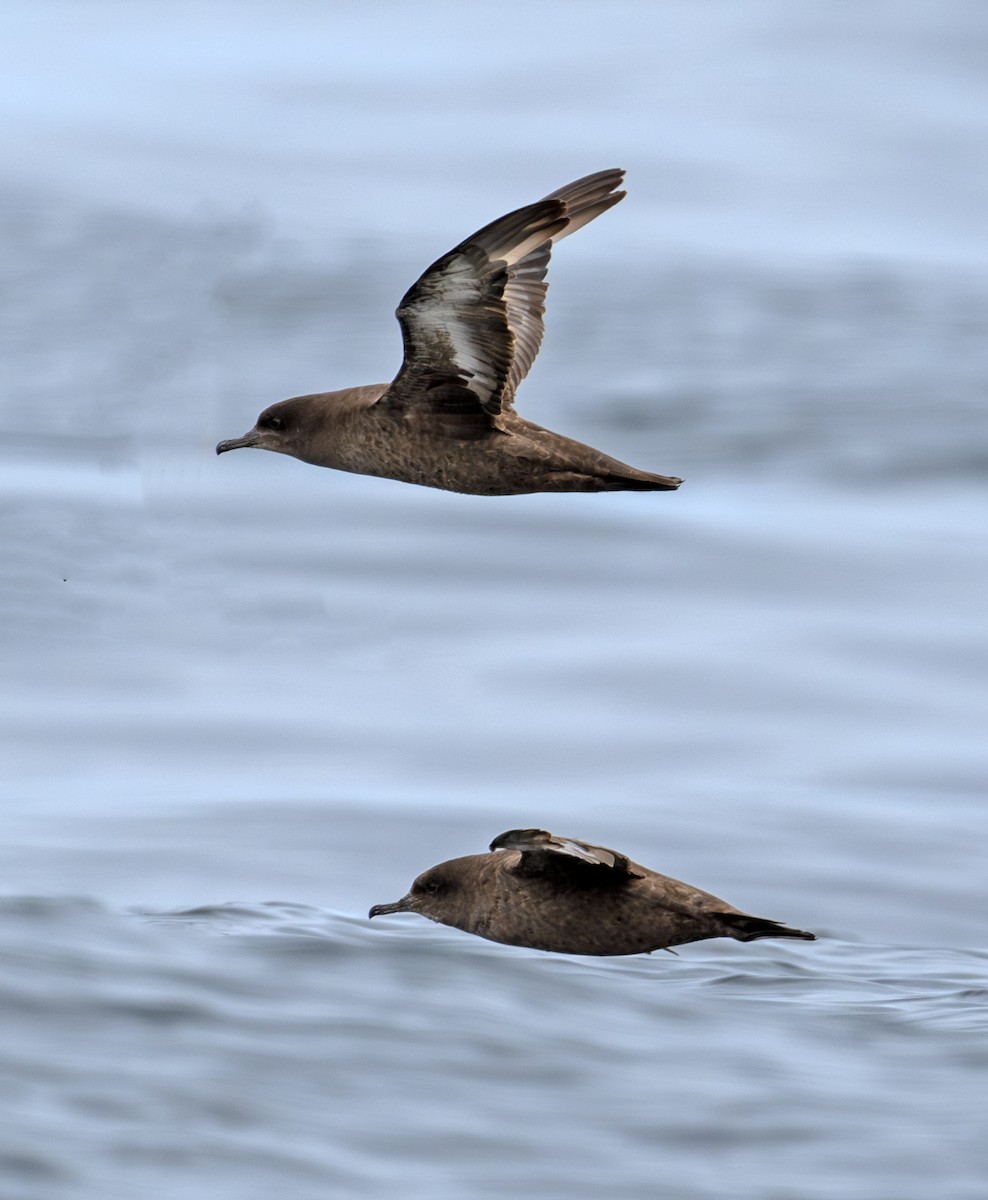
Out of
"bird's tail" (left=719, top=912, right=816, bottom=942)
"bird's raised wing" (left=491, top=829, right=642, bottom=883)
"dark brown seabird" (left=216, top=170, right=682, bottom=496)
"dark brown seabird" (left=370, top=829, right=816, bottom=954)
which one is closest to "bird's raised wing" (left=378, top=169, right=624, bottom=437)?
"dark brown seabird" (left=216, top=170, right=682, bottom=496)

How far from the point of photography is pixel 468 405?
31.5 feet

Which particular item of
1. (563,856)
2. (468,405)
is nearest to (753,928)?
(563,856)

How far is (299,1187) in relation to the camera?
505 inches

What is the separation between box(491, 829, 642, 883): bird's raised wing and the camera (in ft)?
29.3

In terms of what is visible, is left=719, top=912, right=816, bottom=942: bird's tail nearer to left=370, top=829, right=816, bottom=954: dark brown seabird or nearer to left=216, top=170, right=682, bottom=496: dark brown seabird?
left=370, top=829, right=816, bottom=954: dark brown seabird

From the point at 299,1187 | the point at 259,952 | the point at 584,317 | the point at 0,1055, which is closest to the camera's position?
the point at 299,1187

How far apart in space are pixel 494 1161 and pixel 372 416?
5.60 metres

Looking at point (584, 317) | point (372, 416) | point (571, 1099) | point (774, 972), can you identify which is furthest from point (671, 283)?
point (372, 416)

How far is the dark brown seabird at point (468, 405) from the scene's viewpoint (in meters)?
9.18

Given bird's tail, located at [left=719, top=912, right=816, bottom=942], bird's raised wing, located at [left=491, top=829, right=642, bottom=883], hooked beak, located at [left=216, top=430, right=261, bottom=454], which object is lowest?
bird's tail, located at [left=719, top=912, right=816, bottom=942]

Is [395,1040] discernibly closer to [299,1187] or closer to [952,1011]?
[299,1187]

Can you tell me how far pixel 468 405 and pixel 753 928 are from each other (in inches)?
97.3

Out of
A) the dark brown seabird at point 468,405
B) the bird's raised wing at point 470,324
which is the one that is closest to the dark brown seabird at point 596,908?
the dark brown seabird at point 468,405

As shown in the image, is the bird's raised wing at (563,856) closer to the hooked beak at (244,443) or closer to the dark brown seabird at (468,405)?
the dark brown seabird at (468,405)
